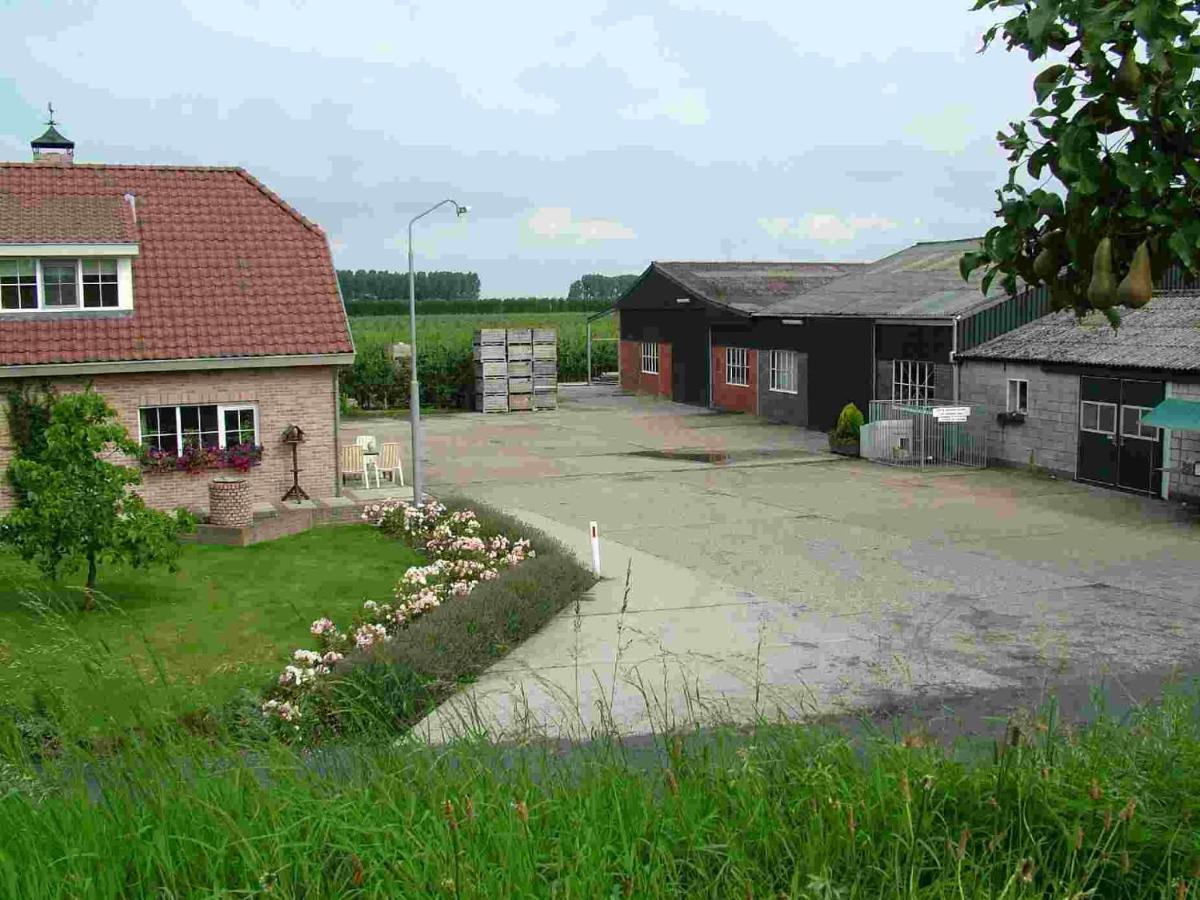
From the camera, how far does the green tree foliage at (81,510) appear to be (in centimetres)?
1566

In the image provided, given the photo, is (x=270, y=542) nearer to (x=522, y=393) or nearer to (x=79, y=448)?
(x=79, y=448)

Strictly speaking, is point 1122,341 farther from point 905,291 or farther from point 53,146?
point 53,146

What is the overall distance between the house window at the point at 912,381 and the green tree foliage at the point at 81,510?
20.3 m

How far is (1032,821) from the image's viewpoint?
183 inches

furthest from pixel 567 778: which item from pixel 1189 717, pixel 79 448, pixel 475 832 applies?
pixel 79 448

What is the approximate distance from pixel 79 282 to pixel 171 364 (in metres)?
2.40

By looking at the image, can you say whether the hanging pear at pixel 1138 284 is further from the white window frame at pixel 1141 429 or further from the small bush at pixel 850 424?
the small bush at pixel 850 424

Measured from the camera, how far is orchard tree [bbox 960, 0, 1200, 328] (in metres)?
3.65

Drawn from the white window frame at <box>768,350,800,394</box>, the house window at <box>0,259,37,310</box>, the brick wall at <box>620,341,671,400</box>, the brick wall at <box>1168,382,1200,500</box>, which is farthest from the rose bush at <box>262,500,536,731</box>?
the brick wall at <box>620,341,671,400</box>

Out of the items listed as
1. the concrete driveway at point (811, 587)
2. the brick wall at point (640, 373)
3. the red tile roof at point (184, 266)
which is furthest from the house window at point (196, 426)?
the brick wall at point (640, 373)

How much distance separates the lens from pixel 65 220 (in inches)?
901

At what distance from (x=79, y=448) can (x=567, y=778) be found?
40.9 feet

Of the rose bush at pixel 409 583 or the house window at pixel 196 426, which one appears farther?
the house window at pixel 196 426

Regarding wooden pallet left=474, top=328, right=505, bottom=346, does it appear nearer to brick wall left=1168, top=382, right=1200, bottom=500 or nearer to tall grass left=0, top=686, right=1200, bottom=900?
brick wall left=1168, top=382, right=1200, bottom=500
